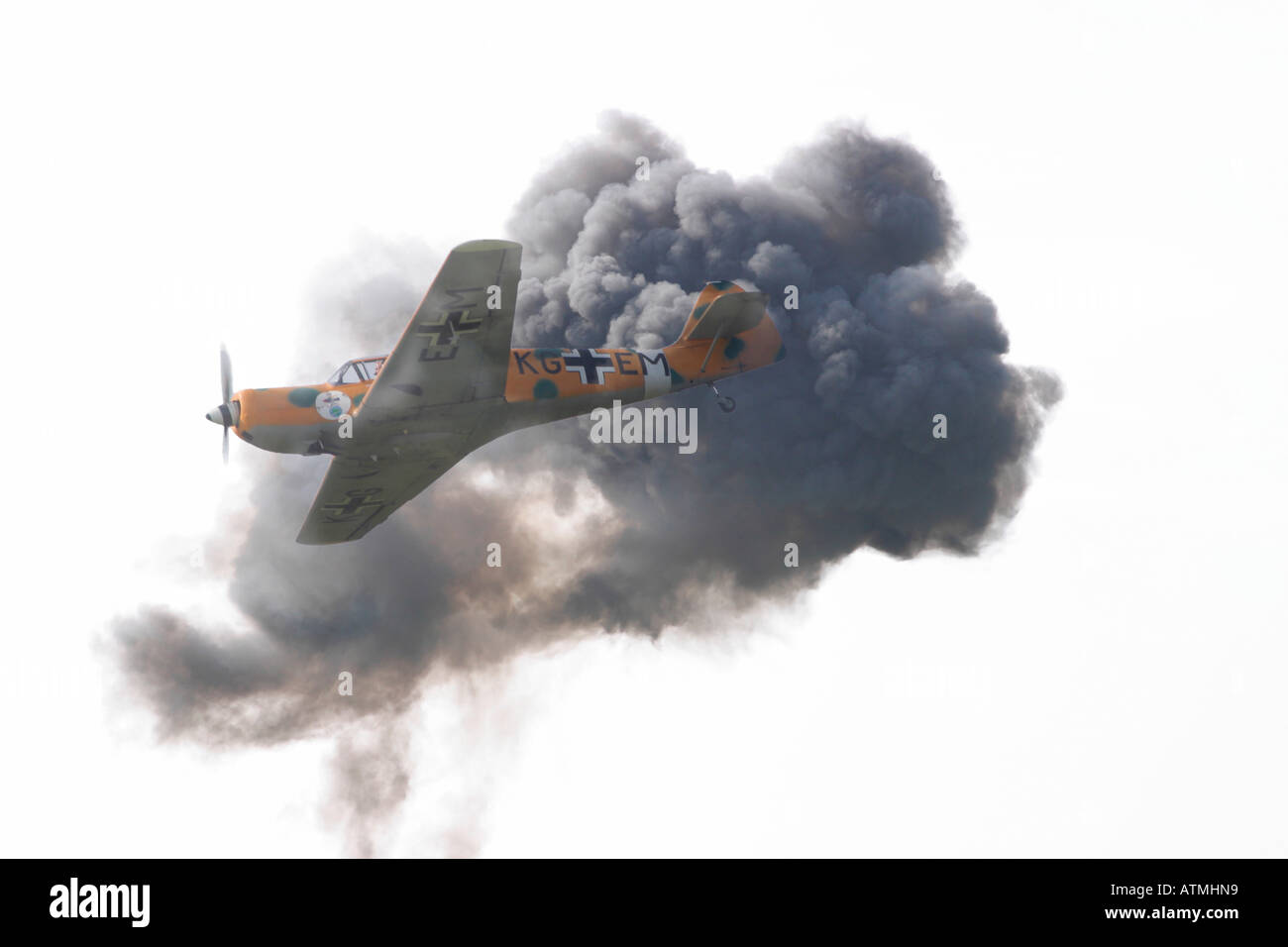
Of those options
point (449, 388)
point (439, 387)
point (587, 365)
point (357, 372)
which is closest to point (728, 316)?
point (587, 365)

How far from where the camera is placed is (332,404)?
31281 millimetres

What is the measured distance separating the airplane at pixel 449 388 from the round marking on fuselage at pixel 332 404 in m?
0.03

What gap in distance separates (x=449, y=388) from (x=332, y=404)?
3106 millimetres

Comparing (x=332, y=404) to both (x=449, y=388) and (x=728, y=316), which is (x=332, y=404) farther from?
(x=728, y=316)

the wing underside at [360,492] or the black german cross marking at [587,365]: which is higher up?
the black german cross marking at [587,365]

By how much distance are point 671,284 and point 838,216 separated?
9.48 metres

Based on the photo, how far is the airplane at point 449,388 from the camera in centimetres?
2909

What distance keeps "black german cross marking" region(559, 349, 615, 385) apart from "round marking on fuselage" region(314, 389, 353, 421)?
6159mm

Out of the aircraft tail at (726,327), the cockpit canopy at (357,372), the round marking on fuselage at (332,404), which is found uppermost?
the aircraft tail at (726,327)

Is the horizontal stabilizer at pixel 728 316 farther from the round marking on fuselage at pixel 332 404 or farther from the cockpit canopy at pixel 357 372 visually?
the round marking on fuselage at pixel 332 404

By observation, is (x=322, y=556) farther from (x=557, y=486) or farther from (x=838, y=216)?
(x=838, y=216)

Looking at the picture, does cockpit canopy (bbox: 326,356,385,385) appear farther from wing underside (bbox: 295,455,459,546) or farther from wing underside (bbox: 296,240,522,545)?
wing underside (bbox: 295,455,459,546)

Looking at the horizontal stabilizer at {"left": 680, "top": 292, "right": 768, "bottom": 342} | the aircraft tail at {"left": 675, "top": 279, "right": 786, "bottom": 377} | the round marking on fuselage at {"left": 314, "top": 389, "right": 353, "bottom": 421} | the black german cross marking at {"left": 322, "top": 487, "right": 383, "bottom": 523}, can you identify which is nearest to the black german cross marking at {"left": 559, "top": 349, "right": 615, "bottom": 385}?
the aircraft tail at {"left": 675, "top": 279, "right": 786, "bottom": 377}

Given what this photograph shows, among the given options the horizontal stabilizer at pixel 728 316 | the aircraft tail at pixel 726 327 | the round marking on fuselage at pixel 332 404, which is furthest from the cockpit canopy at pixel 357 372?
the horizontal stabilizer at pixel 728 316
